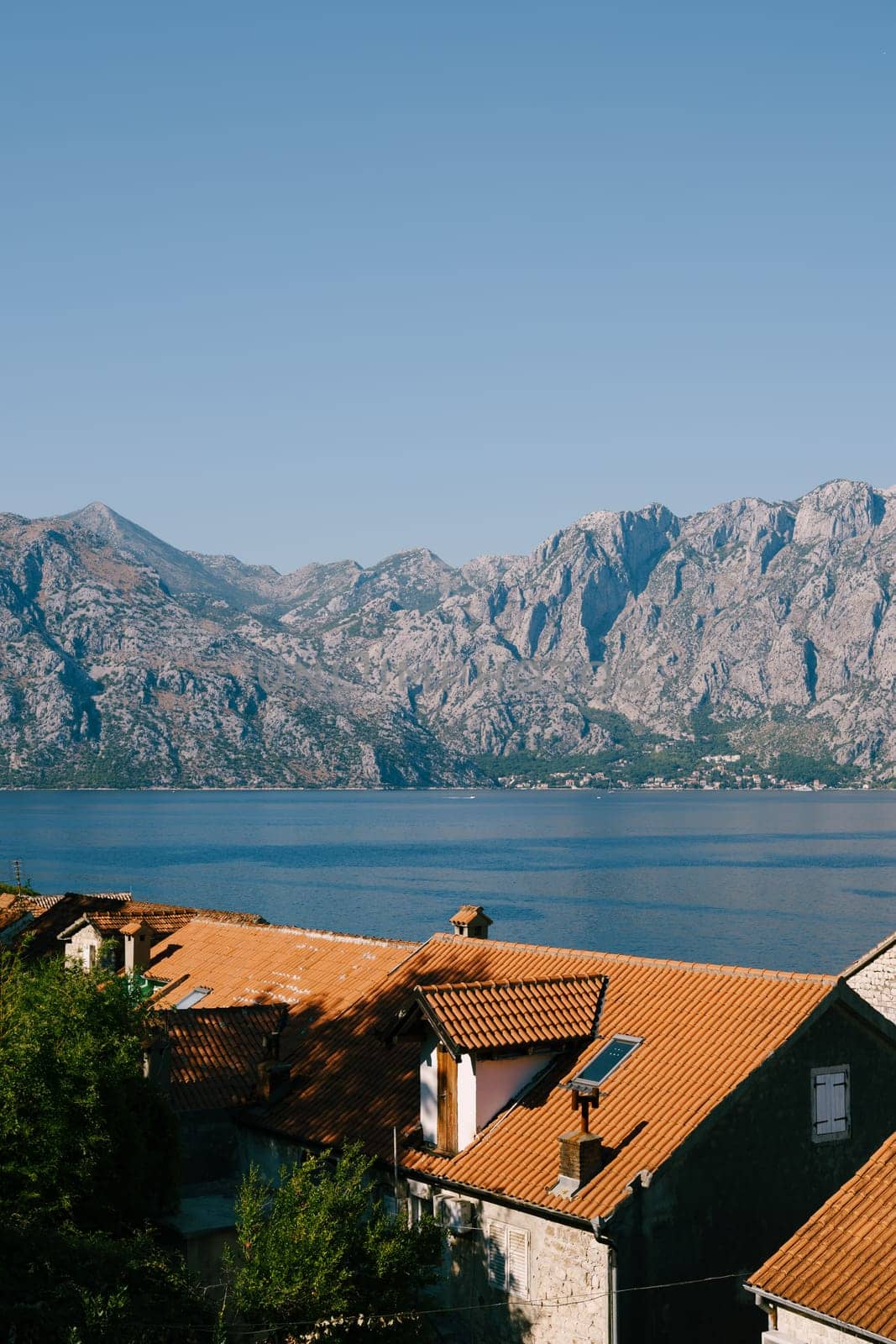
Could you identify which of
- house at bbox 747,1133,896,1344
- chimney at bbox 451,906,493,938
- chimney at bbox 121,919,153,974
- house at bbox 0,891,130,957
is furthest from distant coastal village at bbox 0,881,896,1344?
house at bbox 0,891,130,957

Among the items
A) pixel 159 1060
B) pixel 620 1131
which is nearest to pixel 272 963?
pixel 159 1060

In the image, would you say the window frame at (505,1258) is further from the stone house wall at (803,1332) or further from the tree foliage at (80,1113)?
the tree foliage at (80,1113)

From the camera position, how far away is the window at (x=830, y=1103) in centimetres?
2359

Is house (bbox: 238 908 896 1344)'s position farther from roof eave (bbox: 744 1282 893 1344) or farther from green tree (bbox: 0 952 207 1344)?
Result: green tree (bbox: 0 952 207 1344)

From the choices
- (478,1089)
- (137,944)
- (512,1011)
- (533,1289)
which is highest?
(137,944)

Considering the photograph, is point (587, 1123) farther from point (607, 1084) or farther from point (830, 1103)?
point (830, 1103)

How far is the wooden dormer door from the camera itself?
79.7ft

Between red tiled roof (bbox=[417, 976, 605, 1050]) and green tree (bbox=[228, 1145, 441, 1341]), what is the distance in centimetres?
274

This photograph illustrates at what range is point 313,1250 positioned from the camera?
20.2 m

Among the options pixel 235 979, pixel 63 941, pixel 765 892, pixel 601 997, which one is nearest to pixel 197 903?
pixel 765 892

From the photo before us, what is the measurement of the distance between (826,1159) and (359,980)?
42.4 feet

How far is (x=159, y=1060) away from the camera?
28.3 m

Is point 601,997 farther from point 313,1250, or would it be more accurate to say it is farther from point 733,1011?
point 313,1250

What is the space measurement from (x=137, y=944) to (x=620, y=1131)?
24233mm
